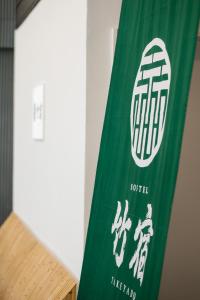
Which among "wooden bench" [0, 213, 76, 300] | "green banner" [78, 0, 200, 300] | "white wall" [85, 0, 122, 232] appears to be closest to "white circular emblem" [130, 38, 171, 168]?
"green banner" [78, 0, 200, 300]

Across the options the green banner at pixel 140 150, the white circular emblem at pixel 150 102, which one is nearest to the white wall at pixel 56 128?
the green banner at pixel 140 150

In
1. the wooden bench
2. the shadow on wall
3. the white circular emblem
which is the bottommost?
the wooden bench

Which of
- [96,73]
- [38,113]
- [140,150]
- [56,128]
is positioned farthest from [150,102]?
[38,113]

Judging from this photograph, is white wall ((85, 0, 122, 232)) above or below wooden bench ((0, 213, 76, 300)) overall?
above

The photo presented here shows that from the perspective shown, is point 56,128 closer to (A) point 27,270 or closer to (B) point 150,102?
(A) point 27,270

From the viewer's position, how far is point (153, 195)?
8.19 ft

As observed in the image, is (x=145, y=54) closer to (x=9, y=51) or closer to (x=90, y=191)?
(x=90, y=191)

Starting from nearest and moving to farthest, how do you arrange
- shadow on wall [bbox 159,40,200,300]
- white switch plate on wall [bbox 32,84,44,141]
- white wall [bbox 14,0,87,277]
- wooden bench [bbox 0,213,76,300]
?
white wall [bbox 14,0,87,277]
wooden bench [bbox 0,213,76,300]
shadow on wall [bbox 159,40,200,300]
white switch plate on wall [bbox 32,84,44,141]

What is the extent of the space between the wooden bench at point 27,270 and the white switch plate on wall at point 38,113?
101 cm

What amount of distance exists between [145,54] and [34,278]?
7.92 feet

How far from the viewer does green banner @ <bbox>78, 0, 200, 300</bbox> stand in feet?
7.71

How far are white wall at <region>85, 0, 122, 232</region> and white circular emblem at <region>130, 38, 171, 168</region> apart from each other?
0.72 metres

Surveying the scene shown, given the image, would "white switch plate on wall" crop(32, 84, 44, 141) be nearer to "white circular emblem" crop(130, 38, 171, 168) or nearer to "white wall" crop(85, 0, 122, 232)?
"white wall" crop(85, 0, 122, 232)

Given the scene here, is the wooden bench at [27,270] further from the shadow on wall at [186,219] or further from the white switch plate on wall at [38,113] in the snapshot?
the white switch plate on wall at [38,113]
